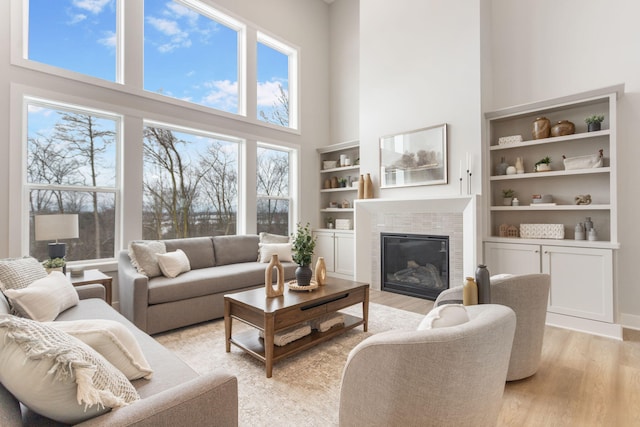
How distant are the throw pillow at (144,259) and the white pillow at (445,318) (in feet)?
9.69

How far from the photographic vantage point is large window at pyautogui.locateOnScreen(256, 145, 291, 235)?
5297mm

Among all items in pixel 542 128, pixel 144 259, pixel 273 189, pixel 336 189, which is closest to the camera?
pixel 144 259

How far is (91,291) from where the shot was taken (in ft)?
8.73

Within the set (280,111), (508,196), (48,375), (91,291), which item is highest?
Result: (280,111)

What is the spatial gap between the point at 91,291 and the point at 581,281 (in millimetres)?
4559

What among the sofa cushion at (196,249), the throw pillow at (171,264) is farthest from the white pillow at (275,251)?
the throw pillow at (171,264)

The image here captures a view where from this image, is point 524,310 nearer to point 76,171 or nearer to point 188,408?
point 188,408

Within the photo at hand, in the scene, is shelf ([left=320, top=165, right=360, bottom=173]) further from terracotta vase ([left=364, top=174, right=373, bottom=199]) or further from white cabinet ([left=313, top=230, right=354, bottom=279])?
white cabinet ([left=313, top=230, right=354, bottom=279])

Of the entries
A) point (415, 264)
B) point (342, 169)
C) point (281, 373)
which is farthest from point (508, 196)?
point (281, 373)

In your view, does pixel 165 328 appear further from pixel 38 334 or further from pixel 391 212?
pixel 391 212

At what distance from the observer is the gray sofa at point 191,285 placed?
116 inches

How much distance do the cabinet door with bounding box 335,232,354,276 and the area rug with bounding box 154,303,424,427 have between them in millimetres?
1903

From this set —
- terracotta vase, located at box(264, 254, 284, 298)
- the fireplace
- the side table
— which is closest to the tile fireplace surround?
the fireplace

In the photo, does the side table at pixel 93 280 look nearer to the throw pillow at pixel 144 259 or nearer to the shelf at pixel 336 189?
the throw pillow at pixel 144 259
